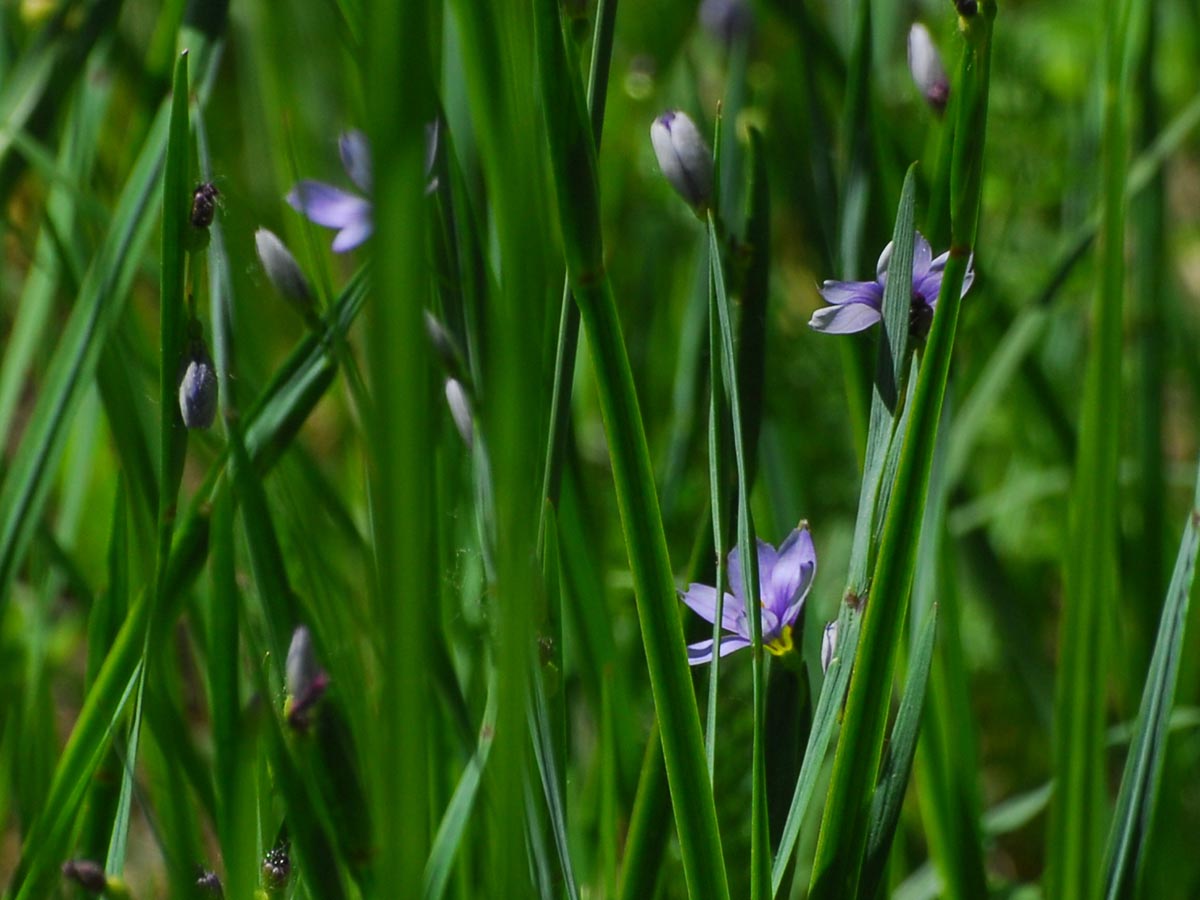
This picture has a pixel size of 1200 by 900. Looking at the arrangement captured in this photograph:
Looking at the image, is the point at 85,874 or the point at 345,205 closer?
the point at 85,874

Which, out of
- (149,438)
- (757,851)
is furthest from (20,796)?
(757,851)

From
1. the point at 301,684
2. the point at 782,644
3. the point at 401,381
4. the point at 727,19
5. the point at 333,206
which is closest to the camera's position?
the point at 401,381

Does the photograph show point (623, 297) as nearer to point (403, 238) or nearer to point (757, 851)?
point (757, 851)

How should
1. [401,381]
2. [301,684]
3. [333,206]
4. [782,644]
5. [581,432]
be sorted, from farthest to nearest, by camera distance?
1. [581,432]
2. [333,206]
3. [782,644]
4. [301,684]
5. [401,381]

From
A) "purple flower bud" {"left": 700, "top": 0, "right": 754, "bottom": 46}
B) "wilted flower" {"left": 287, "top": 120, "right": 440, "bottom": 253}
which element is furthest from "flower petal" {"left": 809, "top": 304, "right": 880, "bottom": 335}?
"purple flower bud" {"left": 700, "top": 0, "right": 754, "bottom": 46}

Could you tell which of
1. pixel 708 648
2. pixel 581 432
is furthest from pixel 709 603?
pixel 581 432

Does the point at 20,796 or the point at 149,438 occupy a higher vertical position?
the point at 149,438

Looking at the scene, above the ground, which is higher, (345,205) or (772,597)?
(345,205)

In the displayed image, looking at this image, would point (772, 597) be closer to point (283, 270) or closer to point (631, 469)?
point (631, 469)
